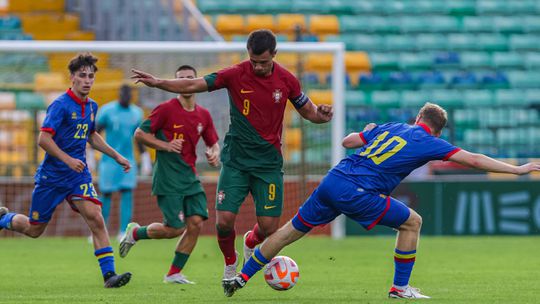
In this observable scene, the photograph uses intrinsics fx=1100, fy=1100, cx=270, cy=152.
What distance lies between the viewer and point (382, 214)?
326 inches

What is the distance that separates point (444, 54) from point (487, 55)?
3.51 feet

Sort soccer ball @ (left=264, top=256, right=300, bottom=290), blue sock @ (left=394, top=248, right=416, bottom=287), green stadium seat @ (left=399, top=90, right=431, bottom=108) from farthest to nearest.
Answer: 1. green stadium seat @ (left=399, top=90, right=431, bottom=108)
2. soccer ball @ (left=264, top=256, right=300, bottom=290)
3. blue sock @ (left=394, top=248, right=416, bottom=287)

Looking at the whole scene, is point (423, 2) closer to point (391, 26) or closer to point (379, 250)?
point (391, 26)

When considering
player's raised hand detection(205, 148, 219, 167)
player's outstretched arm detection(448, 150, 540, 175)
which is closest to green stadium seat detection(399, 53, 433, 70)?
player's raised hand detection(205, 148, 219, 167)

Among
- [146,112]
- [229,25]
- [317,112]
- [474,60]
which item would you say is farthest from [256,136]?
[474,60]

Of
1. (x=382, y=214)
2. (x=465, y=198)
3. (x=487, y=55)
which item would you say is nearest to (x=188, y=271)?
(x=382, y=214)

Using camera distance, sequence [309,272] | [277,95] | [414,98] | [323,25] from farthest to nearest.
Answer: [323,25] < [414,98] < [309,272] < [277,95]

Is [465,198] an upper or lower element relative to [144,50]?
lower

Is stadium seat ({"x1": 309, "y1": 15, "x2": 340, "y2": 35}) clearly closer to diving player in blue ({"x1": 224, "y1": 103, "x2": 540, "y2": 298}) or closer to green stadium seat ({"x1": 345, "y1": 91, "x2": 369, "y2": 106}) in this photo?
green stadium seat ({"x1": 345, "y1": 91, "x2": 369, "y2": 106})

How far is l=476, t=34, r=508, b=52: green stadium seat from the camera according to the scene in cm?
2491

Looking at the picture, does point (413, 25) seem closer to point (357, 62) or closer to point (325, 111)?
point (357, 62)

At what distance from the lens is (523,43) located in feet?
82.3

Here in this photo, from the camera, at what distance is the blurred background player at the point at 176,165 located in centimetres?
1042

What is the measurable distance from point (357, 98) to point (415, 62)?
2.19 metres
